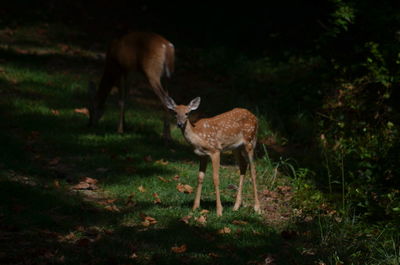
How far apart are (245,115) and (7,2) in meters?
13.5

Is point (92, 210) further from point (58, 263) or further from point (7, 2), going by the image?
point (7, 2)

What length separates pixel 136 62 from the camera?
38.3 ft

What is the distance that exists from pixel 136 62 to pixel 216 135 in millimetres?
4454

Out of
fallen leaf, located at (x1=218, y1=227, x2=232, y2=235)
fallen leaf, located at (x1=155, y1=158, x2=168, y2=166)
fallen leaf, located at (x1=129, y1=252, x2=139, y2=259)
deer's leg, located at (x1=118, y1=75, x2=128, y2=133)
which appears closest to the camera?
fallen leaf, located at (x1=129, y1=252, x2=139, y2=259)

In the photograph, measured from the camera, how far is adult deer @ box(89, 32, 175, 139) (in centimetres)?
1148

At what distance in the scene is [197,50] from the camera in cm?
1805

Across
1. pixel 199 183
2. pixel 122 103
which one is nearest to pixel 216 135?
pixel 199 183

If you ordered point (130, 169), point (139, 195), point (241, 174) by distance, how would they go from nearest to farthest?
point (241, 174), point (139, 195), point (130, 169)

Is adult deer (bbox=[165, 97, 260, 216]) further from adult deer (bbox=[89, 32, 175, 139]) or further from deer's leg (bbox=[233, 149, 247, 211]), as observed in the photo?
adult deer (bbox=[89, 32, 175, 139])

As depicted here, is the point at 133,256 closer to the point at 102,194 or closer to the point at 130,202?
the point at 130,202

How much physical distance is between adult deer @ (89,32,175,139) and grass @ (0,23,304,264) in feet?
1.20

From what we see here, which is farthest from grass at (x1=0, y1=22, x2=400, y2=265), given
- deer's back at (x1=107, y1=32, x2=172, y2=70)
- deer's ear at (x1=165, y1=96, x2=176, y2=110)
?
deer's ear at (x1=165, y1=96, x2=176, y2=110)

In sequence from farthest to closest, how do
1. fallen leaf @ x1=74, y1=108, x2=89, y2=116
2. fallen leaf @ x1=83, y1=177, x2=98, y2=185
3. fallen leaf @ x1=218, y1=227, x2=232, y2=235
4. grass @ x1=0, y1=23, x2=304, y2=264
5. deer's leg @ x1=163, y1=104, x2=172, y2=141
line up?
1. fallen leaf @ x1=74, y1=108, x2=89, y2=116
2. deer's leg @ x1=163, y1=104, x2=172, y2=141
3. fallen leaf @ x1=83, y1=177, x2=98, y2=185
4. fallen leaf @ x1=218, y1=227, x2=232, y2=235
5. grass @ x1=0, y1=23, x2=304, y2=264

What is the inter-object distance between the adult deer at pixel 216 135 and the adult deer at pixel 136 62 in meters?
3.55
